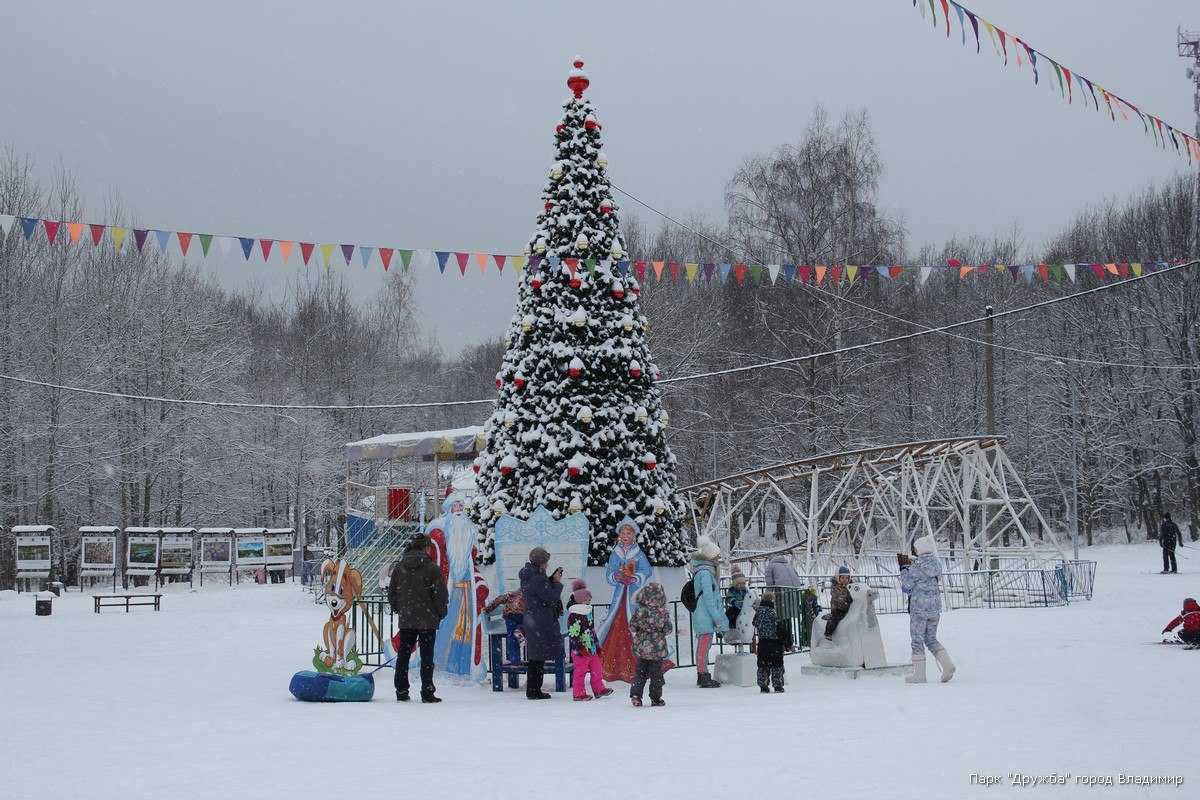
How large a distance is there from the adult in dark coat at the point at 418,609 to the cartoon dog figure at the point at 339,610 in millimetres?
742

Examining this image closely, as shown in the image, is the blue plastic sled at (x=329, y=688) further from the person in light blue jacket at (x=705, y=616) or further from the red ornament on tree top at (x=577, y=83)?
the red ornament on tree top at (x=577, y=83)

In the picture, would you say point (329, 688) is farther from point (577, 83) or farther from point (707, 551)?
point (577, 83)

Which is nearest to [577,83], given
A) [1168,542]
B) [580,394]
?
[580,394]

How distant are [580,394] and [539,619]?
3.66m

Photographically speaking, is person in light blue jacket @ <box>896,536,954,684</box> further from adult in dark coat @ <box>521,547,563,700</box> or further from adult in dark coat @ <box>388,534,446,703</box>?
adult in dark coat @ <box>388,534,446,703</box>

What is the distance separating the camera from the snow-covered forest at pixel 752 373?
39.2 m

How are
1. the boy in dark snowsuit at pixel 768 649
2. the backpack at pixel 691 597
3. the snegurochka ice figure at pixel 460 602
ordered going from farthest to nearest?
the snegurochka ice figure at pixel 460 602 → the backpack at pixel 691 597 → the boy in dark snowsuit at pixel 768 649

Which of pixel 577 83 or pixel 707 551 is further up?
pixel 577 83

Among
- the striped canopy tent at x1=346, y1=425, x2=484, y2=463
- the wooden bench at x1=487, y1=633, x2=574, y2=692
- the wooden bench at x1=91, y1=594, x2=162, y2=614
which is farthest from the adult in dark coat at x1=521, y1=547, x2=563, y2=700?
the striped canopy tent at x1=346, y1=425, x2=484, y2=463

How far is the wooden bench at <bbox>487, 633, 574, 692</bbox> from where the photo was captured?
13156mm

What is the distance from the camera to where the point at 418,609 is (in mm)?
12422

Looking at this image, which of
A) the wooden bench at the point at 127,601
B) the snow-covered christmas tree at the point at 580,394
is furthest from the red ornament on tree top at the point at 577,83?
the wooden bench at the point at 127,601

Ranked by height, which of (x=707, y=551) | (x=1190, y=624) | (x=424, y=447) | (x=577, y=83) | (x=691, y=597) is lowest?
(x=1190, y=624)

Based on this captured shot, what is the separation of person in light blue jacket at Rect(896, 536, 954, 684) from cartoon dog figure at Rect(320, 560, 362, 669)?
6.28 meters
